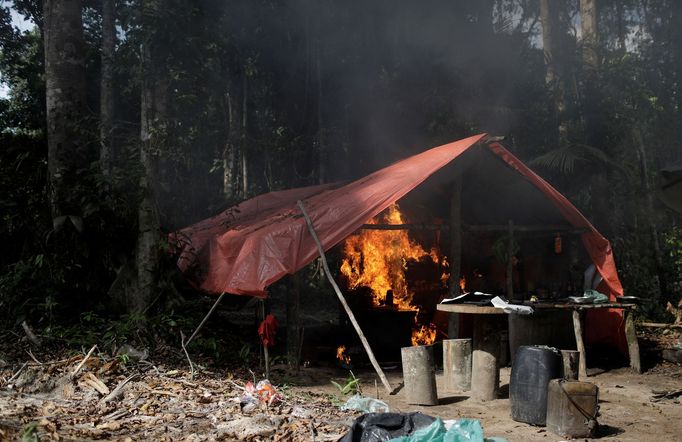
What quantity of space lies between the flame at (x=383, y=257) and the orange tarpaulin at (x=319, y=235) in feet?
6.79

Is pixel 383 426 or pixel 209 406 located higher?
pixel 383 426

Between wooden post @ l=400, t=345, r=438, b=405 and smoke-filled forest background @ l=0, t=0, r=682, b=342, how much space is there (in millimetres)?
4045

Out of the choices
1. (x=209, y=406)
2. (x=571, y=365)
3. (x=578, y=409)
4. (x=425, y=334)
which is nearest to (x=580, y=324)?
(x=571, y=365)

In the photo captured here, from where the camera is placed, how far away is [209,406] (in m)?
6.23

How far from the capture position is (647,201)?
1361cm

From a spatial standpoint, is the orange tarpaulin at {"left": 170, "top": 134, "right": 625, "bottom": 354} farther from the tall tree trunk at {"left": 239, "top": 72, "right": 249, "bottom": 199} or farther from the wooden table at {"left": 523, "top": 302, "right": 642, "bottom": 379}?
the tall tree trunk at {"left": 239, "top": 72, "right": 249, "bottom": 199}

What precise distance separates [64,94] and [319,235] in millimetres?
5561

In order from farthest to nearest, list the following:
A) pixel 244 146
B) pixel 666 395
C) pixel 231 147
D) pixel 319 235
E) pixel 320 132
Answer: pixel 231 147
pixel 244 146
pixel 320 132
pixel 319 235
pixel 666 395

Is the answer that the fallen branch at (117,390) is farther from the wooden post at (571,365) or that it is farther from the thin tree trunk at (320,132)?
the thin tree trunk at (320,132)

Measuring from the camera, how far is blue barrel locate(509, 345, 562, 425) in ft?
19.9

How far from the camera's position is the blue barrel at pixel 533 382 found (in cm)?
608

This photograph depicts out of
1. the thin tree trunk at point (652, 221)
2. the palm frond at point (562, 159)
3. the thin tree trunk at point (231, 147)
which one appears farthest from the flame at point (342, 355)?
the thin tree trunk at point (231, 147)

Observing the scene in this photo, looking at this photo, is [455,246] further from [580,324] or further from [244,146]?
[244,146]

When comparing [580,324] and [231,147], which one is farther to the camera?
[231,147]
